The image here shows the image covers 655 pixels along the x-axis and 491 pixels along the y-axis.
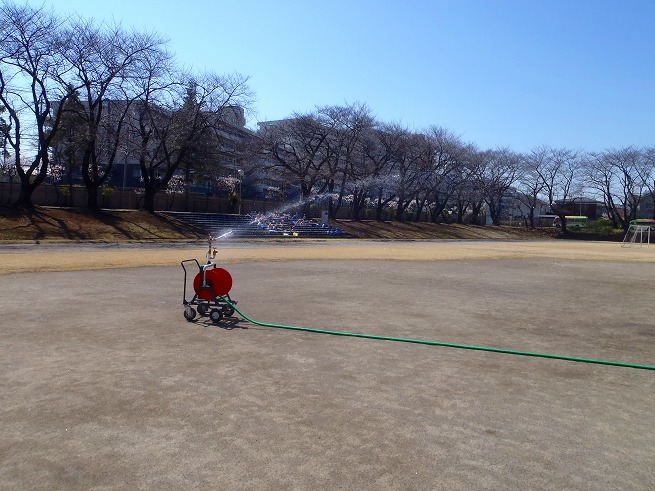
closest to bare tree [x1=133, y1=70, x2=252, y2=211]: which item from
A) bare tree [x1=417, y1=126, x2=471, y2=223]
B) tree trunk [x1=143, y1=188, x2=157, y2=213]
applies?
tree trunk [x1=143, y1=188, x2=157, y2=213]

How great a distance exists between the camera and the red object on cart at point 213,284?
8.45 meters

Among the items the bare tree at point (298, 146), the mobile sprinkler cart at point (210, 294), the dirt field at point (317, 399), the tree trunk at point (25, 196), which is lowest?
the dirt field at point (317, 399)

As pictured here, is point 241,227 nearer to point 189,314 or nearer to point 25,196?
point 25,196

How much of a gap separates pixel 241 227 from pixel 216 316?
40.2 meters

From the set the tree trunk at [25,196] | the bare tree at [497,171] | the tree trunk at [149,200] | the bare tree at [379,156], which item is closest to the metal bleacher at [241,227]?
the tree trunk at [149,200]

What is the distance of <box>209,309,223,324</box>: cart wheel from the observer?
8.30 m

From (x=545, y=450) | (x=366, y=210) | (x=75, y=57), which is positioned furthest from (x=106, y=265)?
(x=366, y=210)

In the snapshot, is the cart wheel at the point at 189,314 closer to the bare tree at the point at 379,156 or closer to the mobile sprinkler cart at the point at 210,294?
the mobile sprinkler cart at the point at 210,294

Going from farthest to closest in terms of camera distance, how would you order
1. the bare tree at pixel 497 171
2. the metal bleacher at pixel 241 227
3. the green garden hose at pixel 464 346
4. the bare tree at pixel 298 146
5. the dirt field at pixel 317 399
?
the bare tree at pixel 497 171
the bare tree at pixel 298 146
the metal bleacher at pixel 241 227
the green garden hose at pixel 464 346
the dirt field at pixel 317 399

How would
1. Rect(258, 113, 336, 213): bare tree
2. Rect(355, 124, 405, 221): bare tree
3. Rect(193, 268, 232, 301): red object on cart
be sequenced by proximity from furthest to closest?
Rect(355, 124, 405, 221): bare tree < Rect(258, 113, 336, 213): bare tree < Rect(193, 268, 232, 301): red object on cart

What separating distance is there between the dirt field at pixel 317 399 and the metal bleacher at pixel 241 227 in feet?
115

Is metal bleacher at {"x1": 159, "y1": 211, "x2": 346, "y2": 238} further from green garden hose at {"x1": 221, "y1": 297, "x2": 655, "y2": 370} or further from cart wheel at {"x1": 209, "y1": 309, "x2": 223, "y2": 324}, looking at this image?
green garden hose at {"x1": 221, "y1": 297, "x2": 655, "y2": 370}

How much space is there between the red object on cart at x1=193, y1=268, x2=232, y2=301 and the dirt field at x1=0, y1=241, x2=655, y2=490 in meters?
0.57

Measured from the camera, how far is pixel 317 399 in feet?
16.1
